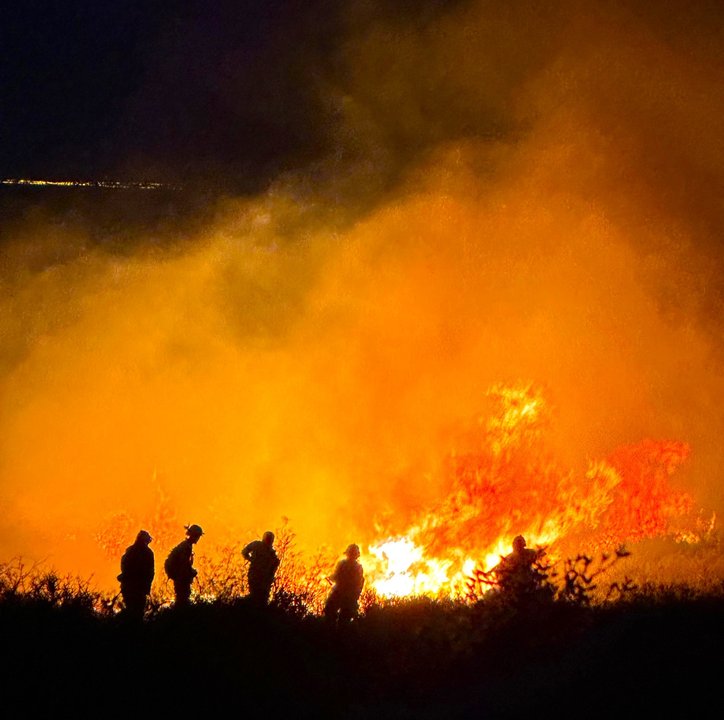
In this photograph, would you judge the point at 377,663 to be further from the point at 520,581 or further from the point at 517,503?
the point at 517,503

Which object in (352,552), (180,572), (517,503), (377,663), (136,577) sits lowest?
(377,663)

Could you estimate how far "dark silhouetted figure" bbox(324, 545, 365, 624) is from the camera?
1025 centimetres

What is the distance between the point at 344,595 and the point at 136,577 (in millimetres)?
2902

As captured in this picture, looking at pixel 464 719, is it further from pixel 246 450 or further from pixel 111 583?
pixel 246 450

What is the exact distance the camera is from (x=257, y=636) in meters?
8.70

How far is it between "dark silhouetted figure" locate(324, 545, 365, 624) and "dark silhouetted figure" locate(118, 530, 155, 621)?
2523 mm

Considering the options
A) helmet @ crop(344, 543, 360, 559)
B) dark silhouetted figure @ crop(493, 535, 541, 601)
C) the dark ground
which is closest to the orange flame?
helmet @ crop(344, 543, 360, 559)

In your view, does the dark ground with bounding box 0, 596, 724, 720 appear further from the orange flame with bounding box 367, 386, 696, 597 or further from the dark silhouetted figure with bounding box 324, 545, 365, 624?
the orange flame with bounding box 367, 386, 696, 597

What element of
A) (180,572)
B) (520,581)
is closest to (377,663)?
(520,581)

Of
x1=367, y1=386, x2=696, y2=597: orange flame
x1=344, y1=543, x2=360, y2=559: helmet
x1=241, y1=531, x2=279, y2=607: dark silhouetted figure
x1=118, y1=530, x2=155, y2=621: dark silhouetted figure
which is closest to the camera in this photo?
x1=118, y1=530, x2=155, y2=621: dark silhouetted figure

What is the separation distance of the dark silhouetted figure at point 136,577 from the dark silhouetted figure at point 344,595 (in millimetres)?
2523

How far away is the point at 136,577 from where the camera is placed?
1004cm

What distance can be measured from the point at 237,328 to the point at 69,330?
6.21 meters

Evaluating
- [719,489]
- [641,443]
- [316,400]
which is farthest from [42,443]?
[719,489]
